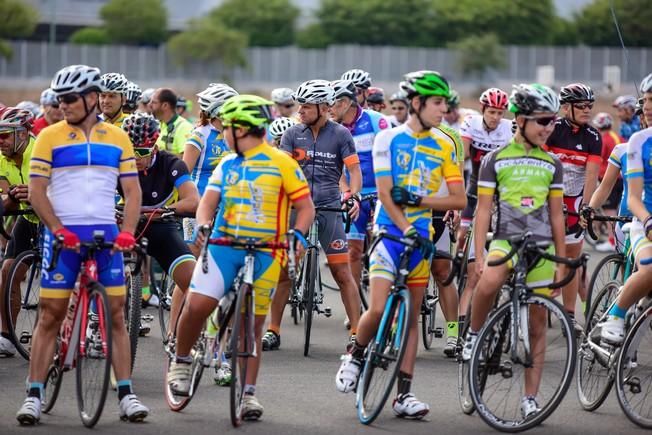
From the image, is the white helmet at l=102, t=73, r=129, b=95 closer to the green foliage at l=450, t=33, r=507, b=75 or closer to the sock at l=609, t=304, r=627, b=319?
the sock at l=609, t=304, r=627, b=319

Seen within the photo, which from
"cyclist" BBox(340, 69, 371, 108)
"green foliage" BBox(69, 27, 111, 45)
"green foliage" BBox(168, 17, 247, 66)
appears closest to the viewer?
"cyclist" BBox(340, 69, 371, 108)

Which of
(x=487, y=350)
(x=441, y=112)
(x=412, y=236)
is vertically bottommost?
(x=487, y=350)

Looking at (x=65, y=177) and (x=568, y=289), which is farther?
(x=568, y=289)

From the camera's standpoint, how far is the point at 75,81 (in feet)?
27.8

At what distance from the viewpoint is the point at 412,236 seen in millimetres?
8469

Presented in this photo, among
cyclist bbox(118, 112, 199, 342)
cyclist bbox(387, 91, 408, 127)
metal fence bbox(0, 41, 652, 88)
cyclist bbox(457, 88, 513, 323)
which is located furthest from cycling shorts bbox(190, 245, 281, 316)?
metal fence bbox(0, 41, 652, 88)

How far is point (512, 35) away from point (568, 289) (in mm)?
79663

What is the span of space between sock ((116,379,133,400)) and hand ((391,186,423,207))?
2088mm

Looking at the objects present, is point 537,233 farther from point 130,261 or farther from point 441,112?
point 130,261

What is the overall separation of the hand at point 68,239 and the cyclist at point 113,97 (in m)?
4.20

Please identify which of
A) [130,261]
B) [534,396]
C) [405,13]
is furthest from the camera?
[405,13]

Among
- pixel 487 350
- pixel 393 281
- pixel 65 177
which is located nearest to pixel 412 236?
pixel 393 281

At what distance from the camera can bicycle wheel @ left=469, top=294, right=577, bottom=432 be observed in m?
8.14

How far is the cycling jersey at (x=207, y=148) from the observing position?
40.5 feet
